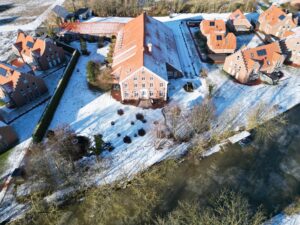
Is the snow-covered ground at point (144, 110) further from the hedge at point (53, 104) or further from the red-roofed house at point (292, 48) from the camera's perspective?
the red-roofed house at point (292, 48)

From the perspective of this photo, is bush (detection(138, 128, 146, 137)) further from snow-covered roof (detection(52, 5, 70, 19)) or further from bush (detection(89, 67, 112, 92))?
snow-covered roof (detection(52, 5, 70, 19))

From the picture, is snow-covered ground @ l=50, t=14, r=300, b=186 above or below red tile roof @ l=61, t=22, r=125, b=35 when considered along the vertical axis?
below

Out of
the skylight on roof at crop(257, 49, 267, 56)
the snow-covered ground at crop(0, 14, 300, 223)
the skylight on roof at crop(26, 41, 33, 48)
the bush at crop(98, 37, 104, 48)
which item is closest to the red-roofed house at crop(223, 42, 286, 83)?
the skylight on roof at crop(257, 49, 267, 56)

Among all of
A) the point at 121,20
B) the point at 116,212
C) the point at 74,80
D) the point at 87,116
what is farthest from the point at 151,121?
the point at 121,20

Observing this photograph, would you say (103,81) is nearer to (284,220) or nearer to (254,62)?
(254,62)

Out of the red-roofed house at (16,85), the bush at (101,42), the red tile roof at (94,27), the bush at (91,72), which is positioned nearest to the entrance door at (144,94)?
the bush at (91,72)

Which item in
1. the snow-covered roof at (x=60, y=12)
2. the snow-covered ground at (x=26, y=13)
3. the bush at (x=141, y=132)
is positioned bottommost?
the bush at (x=141, y=132)
